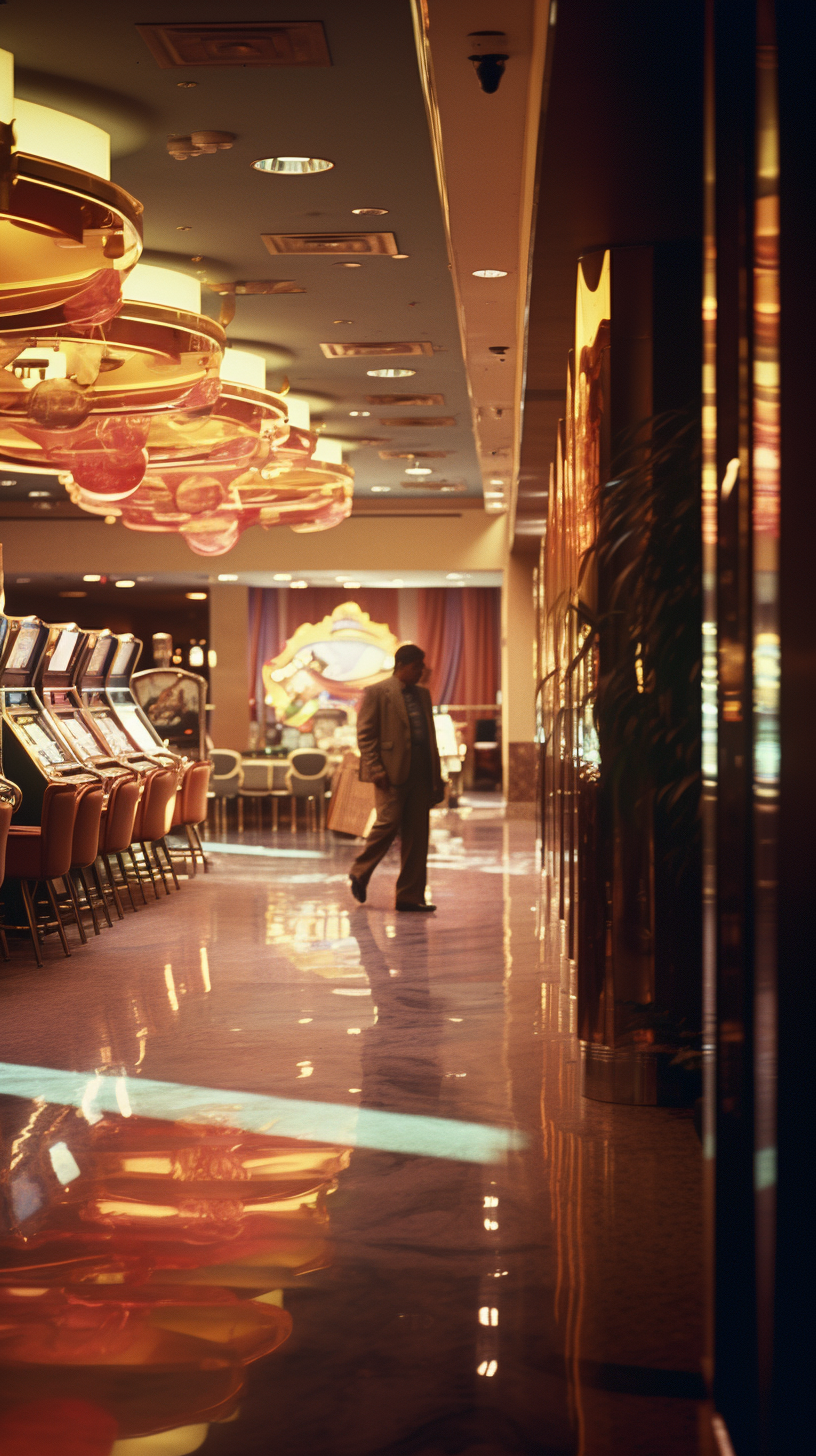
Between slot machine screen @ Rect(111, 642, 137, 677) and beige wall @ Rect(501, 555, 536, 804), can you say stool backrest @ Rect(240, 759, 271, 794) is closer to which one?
beige wall @ Rect(501, 555, 536, 804)

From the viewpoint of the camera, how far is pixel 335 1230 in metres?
3.02

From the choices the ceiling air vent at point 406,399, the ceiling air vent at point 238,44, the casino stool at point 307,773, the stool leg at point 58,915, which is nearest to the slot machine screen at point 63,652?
the stool leg at point 58,915

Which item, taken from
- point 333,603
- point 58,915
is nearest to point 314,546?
point 333,603

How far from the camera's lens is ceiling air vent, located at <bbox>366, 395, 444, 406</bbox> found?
1098cm

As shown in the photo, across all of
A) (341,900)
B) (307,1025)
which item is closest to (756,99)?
(307,1025)

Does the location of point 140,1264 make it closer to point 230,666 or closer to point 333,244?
point 333,244

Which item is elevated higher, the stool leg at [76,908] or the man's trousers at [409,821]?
the man's trousers at [409,821]

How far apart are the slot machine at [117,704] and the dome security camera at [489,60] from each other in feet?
17.4

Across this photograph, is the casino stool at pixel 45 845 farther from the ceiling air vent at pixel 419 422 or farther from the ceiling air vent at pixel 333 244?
the ceiling air vent at pixel 419 422

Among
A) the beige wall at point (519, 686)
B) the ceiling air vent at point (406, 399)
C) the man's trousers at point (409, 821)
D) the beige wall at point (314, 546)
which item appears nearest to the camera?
the man's trousers at point (409, 821)

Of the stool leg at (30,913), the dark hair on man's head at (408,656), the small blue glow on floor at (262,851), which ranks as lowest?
the small blue glow on floor at (262,851)

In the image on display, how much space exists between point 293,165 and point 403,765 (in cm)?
329

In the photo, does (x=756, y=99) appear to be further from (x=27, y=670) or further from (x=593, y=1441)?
(x=27, y=670)

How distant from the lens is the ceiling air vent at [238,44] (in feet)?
15.6
